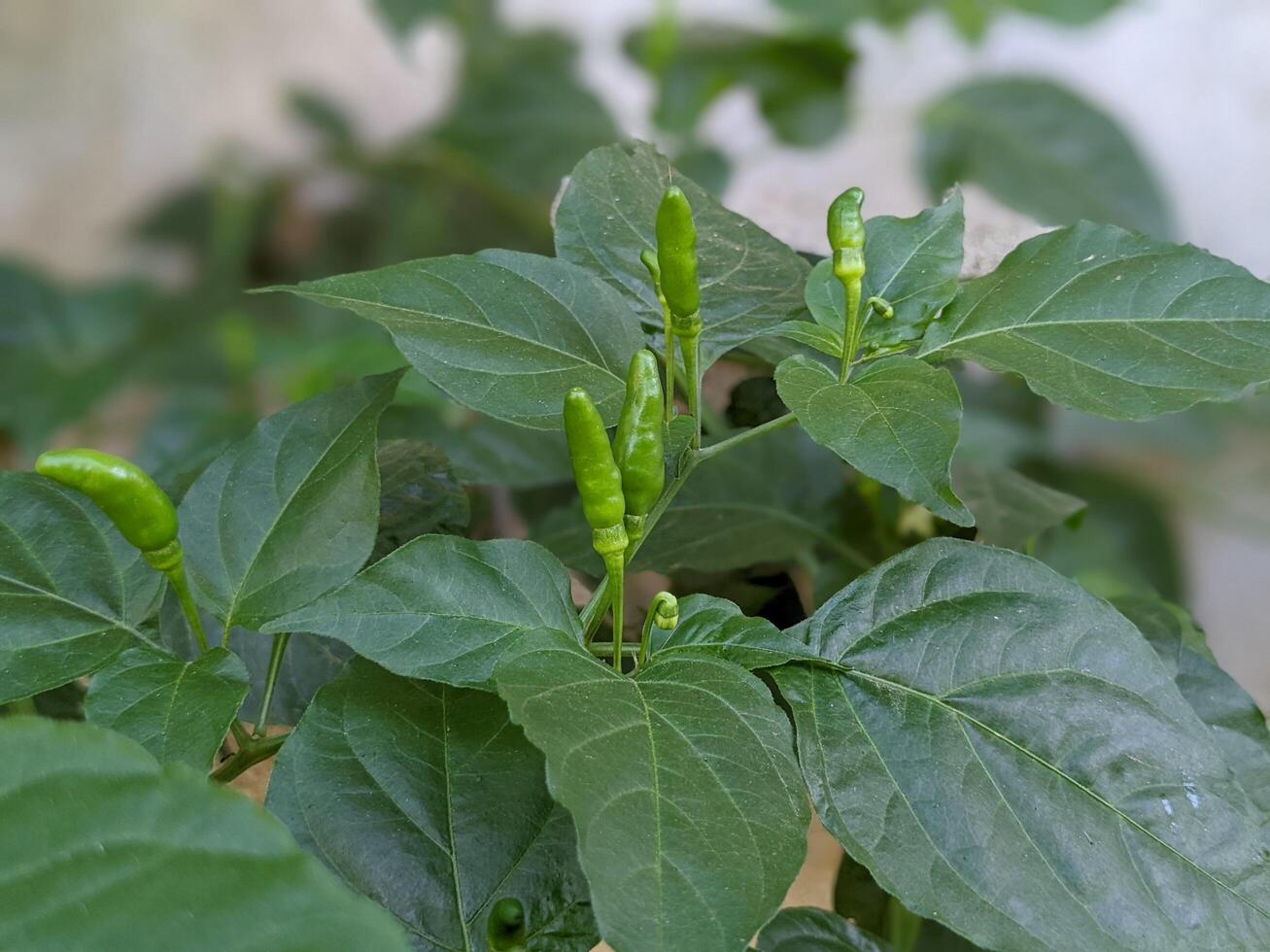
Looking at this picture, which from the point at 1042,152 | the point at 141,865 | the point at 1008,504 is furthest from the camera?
the point at 1042,152

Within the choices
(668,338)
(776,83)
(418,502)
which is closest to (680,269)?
(668,338)

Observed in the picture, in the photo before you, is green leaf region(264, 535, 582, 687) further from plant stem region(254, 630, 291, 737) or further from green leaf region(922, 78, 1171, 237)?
green leaf region(922, 78, 1171, 237)

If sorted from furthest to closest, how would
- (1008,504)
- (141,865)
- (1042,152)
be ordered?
(1042,152) → (1008,504) → (141,865)

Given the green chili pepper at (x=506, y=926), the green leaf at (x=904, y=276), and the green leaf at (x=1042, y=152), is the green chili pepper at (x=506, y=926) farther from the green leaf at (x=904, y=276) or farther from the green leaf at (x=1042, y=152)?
the green leaf at (x=1042, y=152)

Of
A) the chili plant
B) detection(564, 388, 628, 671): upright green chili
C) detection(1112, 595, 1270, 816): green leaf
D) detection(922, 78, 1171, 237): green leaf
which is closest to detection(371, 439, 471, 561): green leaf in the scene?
the chili plant

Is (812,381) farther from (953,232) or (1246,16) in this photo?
(1246,16)

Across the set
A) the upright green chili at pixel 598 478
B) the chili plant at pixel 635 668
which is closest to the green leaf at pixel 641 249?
the chili plant at pixel 635 668

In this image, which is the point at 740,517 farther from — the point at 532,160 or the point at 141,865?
the point at 532,160
